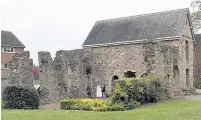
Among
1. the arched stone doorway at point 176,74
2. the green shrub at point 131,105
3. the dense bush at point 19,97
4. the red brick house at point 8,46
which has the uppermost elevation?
the red brick house at point 8,46

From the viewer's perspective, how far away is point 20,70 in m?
24.9

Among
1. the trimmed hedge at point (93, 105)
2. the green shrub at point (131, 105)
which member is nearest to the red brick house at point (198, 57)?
the green shrub at point (131, 105)

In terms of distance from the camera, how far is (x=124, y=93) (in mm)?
20703

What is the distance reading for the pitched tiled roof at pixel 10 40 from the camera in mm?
54216

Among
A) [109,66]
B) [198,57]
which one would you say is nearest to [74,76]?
[109,66]

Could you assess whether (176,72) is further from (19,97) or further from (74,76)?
(19,97)

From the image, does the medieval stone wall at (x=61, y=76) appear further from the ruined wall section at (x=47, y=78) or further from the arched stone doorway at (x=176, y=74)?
the arched stone doorway at (x=176, y=74)

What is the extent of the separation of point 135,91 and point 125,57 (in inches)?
562

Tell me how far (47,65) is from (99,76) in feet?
35.5

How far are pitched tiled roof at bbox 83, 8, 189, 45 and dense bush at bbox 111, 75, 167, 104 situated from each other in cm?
1071

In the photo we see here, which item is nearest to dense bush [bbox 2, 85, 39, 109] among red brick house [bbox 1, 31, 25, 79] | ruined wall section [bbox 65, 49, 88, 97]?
ruined wall section [bbox 65, 49, 88, 97]

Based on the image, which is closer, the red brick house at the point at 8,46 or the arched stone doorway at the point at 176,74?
the arched stone doorway at the point at 176,74

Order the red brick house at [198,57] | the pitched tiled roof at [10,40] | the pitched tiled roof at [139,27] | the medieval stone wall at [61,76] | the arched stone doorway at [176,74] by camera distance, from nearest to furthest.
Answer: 1. the medieval stone wall at [61,76]
2. the arched stone doorway at [176,74]
3. the pitched tiled roof at [139,27]
4. the red brick house at [198,57]
5. the pitched tiled roof at [10,40]

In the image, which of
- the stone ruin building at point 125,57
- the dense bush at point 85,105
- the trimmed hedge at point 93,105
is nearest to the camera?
the trimmed hedge at point 93,105
